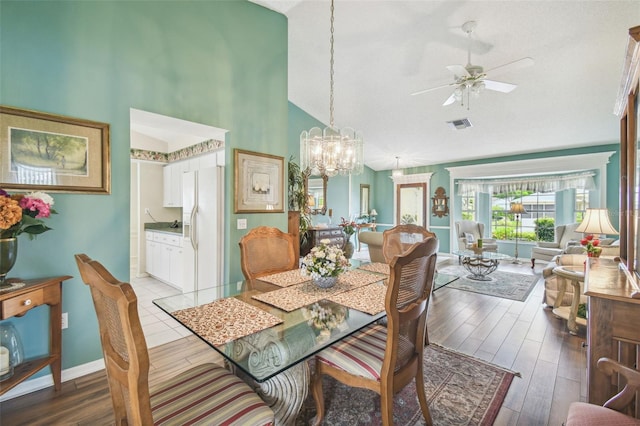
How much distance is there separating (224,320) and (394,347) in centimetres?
86

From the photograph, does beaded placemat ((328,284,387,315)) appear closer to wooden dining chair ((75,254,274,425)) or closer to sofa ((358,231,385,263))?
wooden dining chair ((75,254,274,425))

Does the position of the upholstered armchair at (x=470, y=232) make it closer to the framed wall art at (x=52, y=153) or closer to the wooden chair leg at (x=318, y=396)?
the wooden chair leg at (x=318, y=396)

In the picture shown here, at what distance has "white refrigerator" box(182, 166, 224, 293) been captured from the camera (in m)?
3.16

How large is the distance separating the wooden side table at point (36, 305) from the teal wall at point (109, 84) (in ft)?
0.44

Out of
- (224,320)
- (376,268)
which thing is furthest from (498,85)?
(224,320)

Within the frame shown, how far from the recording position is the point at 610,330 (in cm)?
125

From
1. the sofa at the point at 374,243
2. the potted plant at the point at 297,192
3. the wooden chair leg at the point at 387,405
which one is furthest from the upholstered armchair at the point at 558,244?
the wooden chair leg at the point at 387,405

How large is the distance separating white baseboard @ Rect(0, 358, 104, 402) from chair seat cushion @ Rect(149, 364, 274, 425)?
1506mm

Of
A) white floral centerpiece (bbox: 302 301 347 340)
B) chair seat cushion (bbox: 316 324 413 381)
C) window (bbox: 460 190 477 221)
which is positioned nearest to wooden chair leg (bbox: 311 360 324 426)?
chair seat cushion (bbox: 316 324 413 381)

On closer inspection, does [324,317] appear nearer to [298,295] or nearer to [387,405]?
[298,295]

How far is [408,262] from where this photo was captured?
4.08 ft

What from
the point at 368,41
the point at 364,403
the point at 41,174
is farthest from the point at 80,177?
the point at 368,41

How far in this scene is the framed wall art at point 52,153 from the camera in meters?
1.87

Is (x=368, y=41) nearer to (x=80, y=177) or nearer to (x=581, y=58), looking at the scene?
(x=581, y=58)
